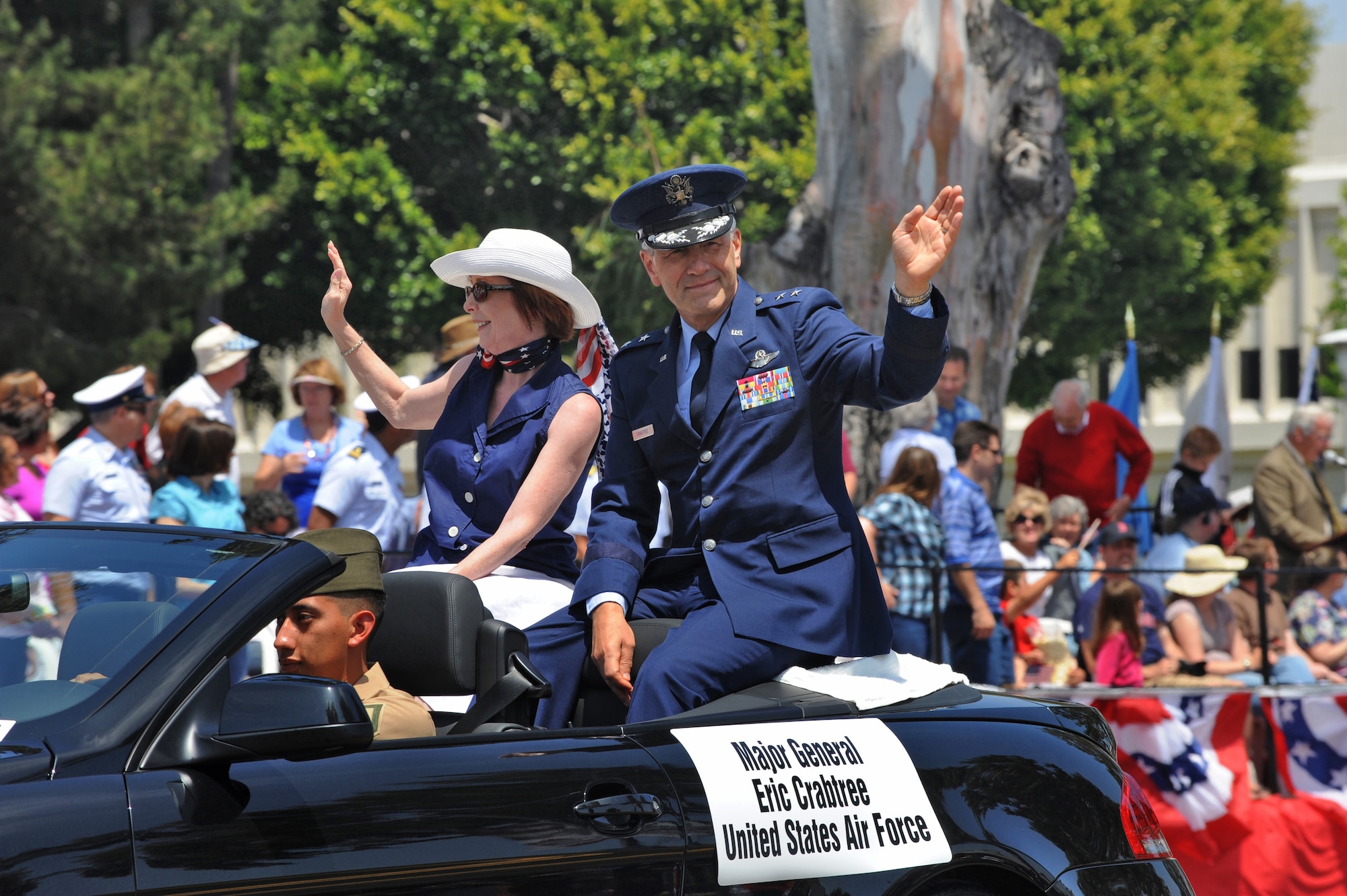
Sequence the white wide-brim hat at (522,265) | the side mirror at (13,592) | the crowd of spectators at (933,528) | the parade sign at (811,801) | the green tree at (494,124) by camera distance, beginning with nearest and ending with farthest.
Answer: the side mirror at (13,592)
the parade sign at (811,801)
the white wide-brim hat at (522,265)
the crowd of spectators at (933,528)
the green tree at (494,124)

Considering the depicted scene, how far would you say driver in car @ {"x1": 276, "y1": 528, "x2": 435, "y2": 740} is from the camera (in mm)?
3268

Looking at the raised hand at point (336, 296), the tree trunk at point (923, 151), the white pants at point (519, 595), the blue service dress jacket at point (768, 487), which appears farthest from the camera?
the tree trunk at point (923, 151)

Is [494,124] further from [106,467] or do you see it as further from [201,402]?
[106,467]

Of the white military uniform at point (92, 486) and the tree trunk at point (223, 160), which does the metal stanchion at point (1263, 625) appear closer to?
the white military uniform at point (92, 486)

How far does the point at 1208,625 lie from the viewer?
7.59m

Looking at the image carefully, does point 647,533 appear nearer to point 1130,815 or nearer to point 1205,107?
point 1130,815

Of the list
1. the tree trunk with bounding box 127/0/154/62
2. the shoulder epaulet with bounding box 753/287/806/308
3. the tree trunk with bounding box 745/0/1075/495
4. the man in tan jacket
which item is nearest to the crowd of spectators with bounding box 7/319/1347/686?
the man in tan jacket

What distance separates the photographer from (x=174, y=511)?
671 centimetres

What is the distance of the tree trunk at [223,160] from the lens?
23.3 meters

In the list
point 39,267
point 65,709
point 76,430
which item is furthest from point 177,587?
point 39,267

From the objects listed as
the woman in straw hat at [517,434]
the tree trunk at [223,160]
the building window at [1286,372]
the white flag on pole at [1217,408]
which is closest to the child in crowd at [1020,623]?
the woman in straw hat at [517,434]

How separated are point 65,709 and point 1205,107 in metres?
26.4

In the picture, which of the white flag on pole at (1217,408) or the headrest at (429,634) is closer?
the headrest at (429,634)

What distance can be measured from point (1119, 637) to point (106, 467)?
450cm
